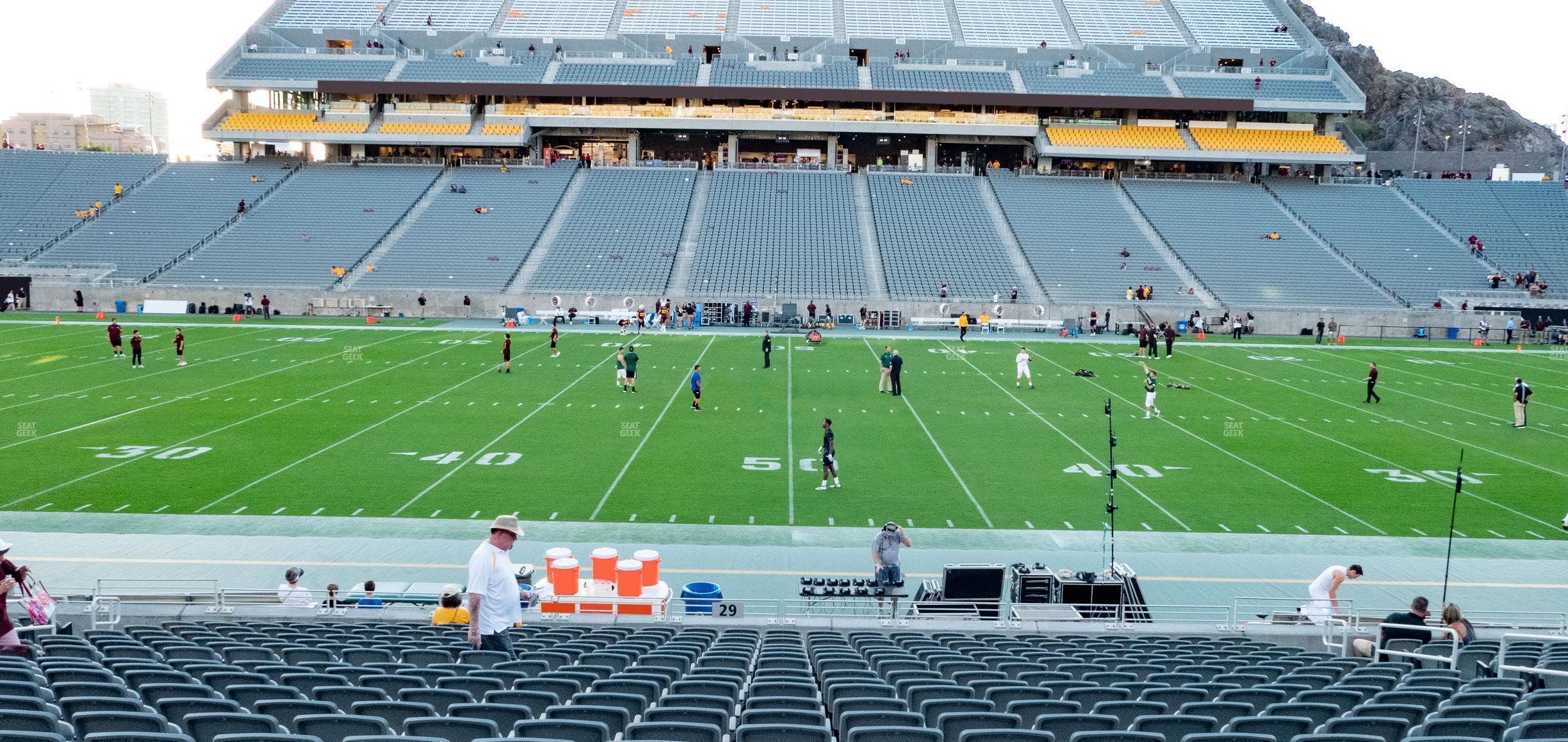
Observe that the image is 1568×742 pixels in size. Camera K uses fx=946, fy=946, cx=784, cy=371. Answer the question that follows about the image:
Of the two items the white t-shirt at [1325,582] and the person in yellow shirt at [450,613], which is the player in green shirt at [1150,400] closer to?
the white t-shirt at [1325,582]

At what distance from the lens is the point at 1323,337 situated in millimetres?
43938

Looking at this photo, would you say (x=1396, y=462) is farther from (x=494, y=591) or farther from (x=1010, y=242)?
(x=1010, y=242)

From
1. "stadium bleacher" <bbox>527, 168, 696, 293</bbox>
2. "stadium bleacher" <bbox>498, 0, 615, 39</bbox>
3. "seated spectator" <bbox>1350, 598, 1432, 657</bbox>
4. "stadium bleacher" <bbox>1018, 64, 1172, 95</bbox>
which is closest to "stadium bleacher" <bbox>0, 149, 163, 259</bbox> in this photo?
"stadium bleacher" <bbox>498, 0, 615, 39</bbox>

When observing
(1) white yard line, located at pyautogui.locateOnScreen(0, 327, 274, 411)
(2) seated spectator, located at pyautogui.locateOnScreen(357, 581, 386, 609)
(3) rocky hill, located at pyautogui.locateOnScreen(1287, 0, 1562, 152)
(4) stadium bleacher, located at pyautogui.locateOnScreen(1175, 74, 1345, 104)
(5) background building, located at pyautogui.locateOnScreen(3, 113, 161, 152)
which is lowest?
(2) seated spectator, located at pyautogui.locateOnScreen(357, 581, 386, 609)

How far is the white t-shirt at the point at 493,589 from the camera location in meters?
6.64

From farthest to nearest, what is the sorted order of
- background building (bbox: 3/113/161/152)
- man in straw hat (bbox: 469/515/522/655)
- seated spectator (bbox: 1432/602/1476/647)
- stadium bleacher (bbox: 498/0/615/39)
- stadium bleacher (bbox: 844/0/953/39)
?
background building (bbox: 3/113/161/152)
stadium bleacher (bbox: 844/0/953/39)
stadium bleacher (bbox: 498/0/615/39)
seated spectator (bbox: 1432/602/1476/647)
man in straw hat (bbox: 469/515/522/655)

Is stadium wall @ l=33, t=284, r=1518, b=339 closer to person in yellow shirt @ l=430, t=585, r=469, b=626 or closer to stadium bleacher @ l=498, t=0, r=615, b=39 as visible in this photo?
stadium bleacher @ l=498, t=0, r=615, b=39

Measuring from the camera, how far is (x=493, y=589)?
672cm

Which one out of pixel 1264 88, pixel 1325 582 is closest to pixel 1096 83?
pixel 1264 88

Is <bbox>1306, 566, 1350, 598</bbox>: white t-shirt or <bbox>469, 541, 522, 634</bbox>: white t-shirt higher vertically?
<bbox>469, 541, 522, 634</bbox>: white t-shirt

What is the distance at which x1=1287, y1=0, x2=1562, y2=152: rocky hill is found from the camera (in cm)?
8881

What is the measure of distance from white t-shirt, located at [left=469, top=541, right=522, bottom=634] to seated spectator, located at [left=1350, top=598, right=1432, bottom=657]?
7243 mm

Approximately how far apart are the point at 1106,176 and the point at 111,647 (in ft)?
204

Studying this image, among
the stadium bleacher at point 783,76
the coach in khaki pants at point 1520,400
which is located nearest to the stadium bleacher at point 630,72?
the stadium bleacher at point 783,76
